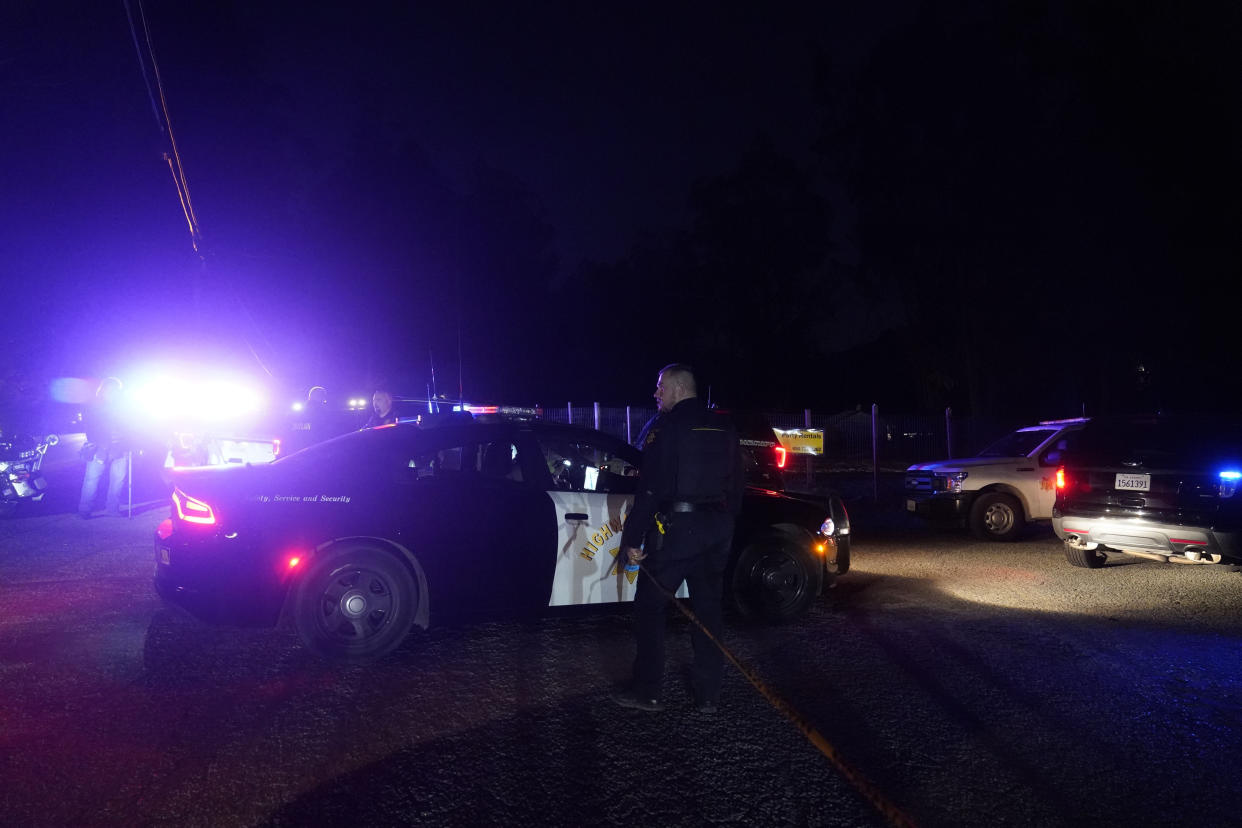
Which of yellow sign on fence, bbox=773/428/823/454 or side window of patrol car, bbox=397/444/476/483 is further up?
yellow sign on fence, bbox=773/428/823/454

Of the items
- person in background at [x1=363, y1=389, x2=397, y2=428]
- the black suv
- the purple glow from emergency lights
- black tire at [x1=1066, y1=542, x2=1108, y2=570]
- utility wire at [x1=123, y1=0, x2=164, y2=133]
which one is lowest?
black tire at [x1=1066, y1=542, x2=1108, y2=570]

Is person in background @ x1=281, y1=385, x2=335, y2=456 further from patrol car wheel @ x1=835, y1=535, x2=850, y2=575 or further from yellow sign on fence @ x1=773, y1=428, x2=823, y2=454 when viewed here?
yellow sign on fence @ x1=773, y1=428, x2=823, y2=454

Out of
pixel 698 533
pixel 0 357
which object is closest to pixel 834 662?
pixel 698 533

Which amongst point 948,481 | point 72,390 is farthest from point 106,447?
point 948,481

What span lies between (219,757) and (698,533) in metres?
2.45

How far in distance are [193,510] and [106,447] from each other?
810 cm

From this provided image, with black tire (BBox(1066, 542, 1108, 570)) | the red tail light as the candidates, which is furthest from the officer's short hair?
black tire (BBox(1066, 542, 1108, 570))

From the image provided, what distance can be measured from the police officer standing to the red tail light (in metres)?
2.61

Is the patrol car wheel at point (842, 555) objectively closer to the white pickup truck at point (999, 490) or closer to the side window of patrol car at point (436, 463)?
the side window of patrol car at point (436, 463)

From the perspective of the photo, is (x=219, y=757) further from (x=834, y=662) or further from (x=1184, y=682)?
(x=1184, y=682)

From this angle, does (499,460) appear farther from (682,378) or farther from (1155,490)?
(1155,490)

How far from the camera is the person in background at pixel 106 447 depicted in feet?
37.1

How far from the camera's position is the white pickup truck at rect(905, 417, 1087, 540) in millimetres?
10367

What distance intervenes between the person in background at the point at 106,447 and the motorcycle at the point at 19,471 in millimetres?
774
